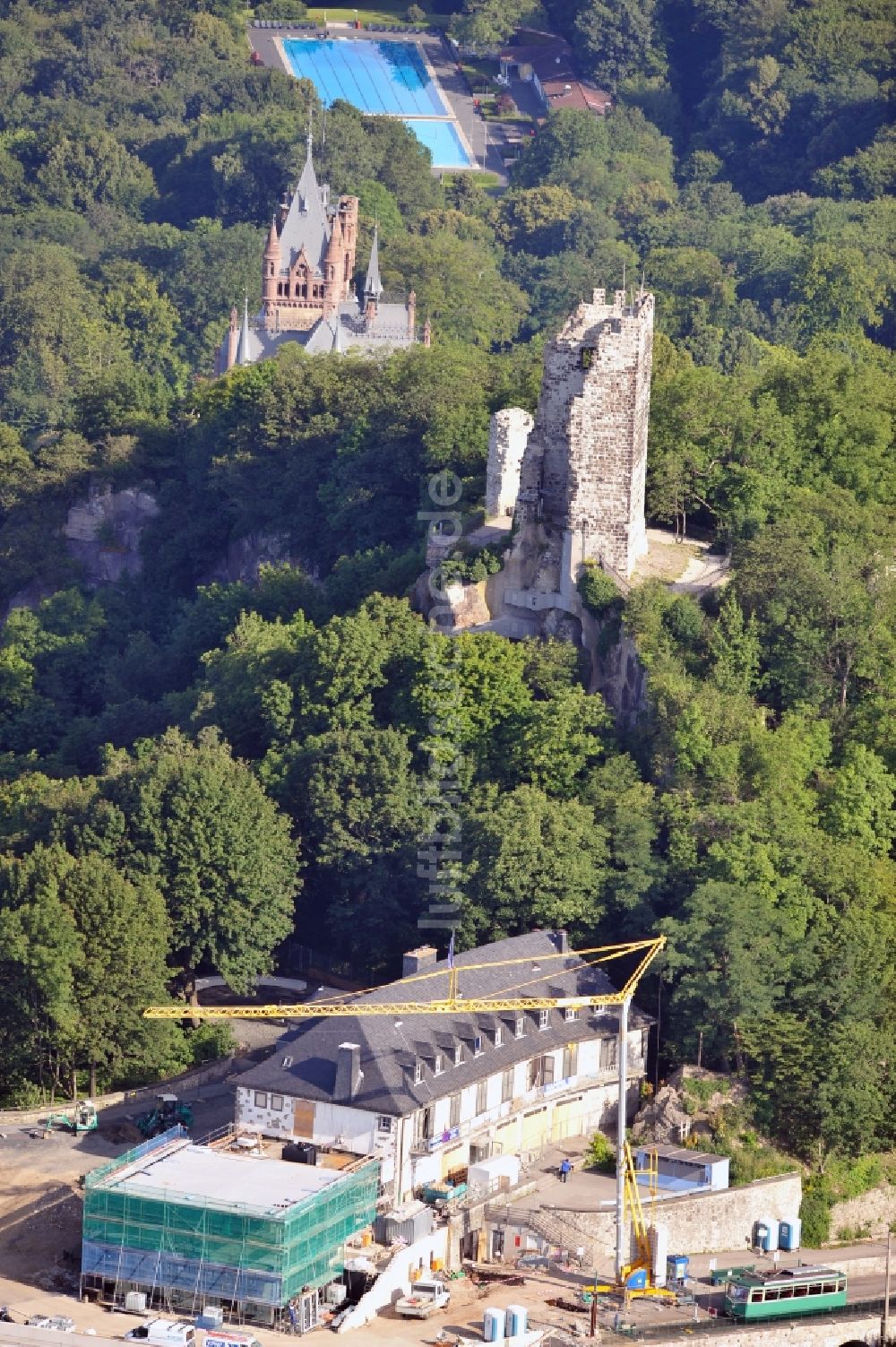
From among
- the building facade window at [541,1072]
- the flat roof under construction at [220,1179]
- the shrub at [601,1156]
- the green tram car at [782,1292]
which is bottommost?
the green tram car at [782,1292]

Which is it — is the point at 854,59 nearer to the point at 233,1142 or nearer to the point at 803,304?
the point at 803,304

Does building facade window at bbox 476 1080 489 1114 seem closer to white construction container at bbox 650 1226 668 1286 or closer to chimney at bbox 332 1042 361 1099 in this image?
chimney at bbox 332 1042 361 1099

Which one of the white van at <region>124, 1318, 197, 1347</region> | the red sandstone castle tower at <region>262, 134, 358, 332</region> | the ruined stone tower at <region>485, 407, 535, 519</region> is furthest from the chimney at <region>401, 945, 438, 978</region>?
the red sandstone castle tower at <region>262, 134, 358, 332</region>

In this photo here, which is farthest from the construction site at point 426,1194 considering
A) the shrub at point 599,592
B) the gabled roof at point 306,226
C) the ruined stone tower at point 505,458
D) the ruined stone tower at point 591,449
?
the gabled roof at point 306,226

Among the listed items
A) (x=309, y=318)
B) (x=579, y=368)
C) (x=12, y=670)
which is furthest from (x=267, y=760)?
(x=309, y=318)

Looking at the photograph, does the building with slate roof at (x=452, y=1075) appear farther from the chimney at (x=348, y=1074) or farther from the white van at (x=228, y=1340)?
the white van at (x=228, y=1340)

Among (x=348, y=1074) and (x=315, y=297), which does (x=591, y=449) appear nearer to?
(x=348, y=1074)
